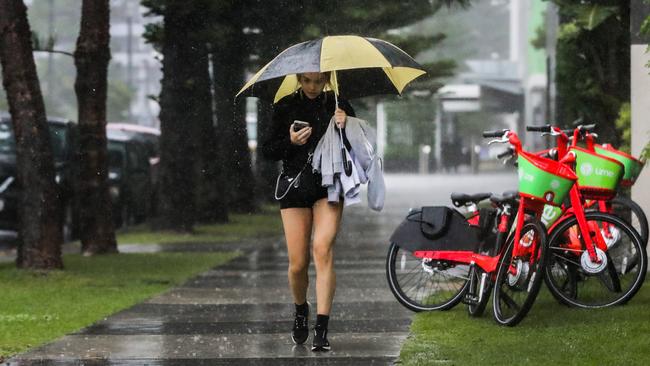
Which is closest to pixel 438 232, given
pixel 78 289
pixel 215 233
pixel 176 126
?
pixel 78 289

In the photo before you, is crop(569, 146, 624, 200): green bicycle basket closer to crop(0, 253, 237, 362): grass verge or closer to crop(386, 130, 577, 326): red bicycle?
crop(386, 130, 577, 326): red bicycle

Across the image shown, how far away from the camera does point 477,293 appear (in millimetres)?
10453

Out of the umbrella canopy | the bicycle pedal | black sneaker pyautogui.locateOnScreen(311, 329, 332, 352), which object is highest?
the umbrella canopy

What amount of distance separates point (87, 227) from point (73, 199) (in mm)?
4687

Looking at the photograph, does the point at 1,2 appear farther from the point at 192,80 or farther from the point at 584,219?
the point at 192,80

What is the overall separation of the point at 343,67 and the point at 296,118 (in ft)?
1.92

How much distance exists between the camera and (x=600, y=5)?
18688mm

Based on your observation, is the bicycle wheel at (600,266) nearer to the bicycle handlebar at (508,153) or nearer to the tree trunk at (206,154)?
the bicycle handlebar at (508,153)

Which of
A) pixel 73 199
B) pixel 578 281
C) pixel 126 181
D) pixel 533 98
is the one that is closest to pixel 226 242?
pixel 73 199

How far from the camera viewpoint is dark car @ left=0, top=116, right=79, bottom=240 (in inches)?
805

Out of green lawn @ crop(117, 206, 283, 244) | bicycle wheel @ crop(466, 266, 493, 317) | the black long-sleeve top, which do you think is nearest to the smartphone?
the black long-sleeve top

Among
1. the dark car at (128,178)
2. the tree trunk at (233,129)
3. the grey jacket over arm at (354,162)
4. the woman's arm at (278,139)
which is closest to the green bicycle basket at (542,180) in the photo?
the grey jacket over arm at (354,162)

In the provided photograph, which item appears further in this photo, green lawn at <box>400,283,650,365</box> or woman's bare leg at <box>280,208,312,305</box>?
woman's bare leg at <box>280,208,312,305</box>

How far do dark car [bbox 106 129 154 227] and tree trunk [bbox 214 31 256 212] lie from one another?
1.49m
